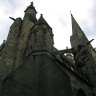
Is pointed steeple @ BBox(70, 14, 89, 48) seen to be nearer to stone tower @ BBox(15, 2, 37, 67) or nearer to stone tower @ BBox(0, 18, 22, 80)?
stone tower @ BBox(15, 2, 37, 67)

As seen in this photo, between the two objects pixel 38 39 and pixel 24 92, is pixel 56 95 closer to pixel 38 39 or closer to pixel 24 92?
pixel 24 92

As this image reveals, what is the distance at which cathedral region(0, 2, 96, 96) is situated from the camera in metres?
9.52

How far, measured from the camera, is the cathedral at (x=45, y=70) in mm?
9516

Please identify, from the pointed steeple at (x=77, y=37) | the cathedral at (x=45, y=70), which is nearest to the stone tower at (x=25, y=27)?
the cathedral at (x=45, y=70)

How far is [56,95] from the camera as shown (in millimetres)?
8953

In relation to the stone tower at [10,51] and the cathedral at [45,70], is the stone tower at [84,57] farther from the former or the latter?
the stone tower at [10,51]

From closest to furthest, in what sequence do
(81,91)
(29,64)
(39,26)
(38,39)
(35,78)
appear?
(81,91), (35,78), (29,64), (38,39), (39,26)

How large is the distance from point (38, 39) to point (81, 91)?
14.1 feet

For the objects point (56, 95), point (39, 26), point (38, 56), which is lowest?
point (56, 95)

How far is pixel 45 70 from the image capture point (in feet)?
34.7

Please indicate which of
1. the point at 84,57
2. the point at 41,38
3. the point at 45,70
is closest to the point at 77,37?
the point at 84,57

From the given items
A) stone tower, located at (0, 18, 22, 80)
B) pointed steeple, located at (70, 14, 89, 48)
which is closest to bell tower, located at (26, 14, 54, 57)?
stone tower, located at (0, 18, 22, 80)

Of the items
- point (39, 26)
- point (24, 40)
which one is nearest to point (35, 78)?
point (39, 26)

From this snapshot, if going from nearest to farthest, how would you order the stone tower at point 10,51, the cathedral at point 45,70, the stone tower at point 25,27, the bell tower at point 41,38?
the cathedral at point 45,70 < the bell tower at point 41,38 < the stone tower at point 10,51 < the stone tower at point 25,27
